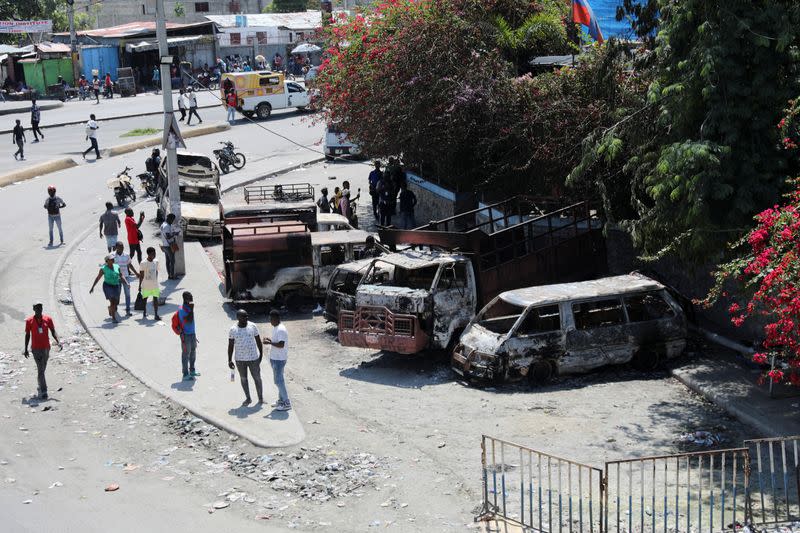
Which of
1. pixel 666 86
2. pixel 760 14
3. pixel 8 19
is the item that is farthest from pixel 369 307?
pixel 8 19

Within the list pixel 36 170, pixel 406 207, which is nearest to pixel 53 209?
pixel 406 207

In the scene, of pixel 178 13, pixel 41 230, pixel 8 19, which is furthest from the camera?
pixel 178 13

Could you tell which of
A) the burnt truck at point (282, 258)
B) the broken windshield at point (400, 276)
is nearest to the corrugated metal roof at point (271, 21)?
the burnt truck at point (282, 258)

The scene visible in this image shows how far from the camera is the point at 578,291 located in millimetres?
15711

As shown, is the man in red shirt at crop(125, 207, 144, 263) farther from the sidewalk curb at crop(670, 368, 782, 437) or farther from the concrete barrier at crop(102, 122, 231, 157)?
the concrete barrier at crop(102, 122, 231, 157)

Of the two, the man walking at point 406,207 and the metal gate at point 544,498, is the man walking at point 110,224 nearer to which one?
the man walking at point 406,207

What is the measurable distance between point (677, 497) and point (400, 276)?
26.0 ft

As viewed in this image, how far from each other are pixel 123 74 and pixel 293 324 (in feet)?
150

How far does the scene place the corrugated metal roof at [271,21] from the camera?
233ft

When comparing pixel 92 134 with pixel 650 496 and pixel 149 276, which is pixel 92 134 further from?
pixel 650 496

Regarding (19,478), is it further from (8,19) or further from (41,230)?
(8,19)

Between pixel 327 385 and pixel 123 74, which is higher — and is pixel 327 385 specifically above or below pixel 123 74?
below

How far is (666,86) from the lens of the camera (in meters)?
14.8

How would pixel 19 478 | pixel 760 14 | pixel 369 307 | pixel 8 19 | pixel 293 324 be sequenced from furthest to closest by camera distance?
pixel 8 19 < pixel 293 324 < pixel 369 307 < pixel 760 14 < pixel 19 478
